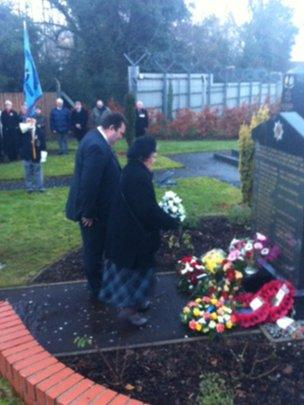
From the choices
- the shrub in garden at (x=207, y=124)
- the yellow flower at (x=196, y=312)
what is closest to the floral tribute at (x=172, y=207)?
the yellow flower at (x=196, y=312)

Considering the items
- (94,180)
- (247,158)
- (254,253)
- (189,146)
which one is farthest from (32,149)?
(189,146)

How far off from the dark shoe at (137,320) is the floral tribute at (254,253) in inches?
45.2

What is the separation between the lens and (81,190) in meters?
4.34

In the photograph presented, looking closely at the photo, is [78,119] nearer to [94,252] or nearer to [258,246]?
[94,252]

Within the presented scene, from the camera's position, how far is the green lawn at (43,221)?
19.1 ft

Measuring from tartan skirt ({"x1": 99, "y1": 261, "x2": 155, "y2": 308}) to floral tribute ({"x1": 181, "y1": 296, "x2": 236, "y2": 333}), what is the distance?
431 millimetres

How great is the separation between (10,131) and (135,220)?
1092cm

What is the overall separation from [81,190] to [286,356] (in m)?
2.24

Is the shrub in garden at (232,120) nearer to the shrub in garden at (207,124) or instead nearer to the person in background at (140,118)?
the shrub in garden at (207,124)

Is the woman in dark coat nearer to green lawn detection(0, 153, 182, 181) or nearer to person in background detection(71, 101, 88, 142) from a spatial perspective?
green lawn detection(0, 153, 182, 181)

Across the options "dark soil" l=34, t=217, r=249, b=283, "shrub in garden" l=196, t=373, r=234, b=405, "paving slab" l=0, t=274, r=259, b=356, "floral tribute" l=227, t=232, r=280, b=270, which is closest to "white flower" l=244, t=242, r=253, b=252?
"floral tribute" l=227, t=232, r=280, b=270

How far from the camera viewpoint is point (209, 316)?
3.96 m

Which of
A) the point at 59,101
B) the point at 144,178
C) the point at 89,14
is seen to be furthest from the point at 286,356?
the point at 89,14

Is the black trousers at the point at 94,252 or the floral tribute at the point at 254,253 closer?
the black trousers at the point at 94,252
